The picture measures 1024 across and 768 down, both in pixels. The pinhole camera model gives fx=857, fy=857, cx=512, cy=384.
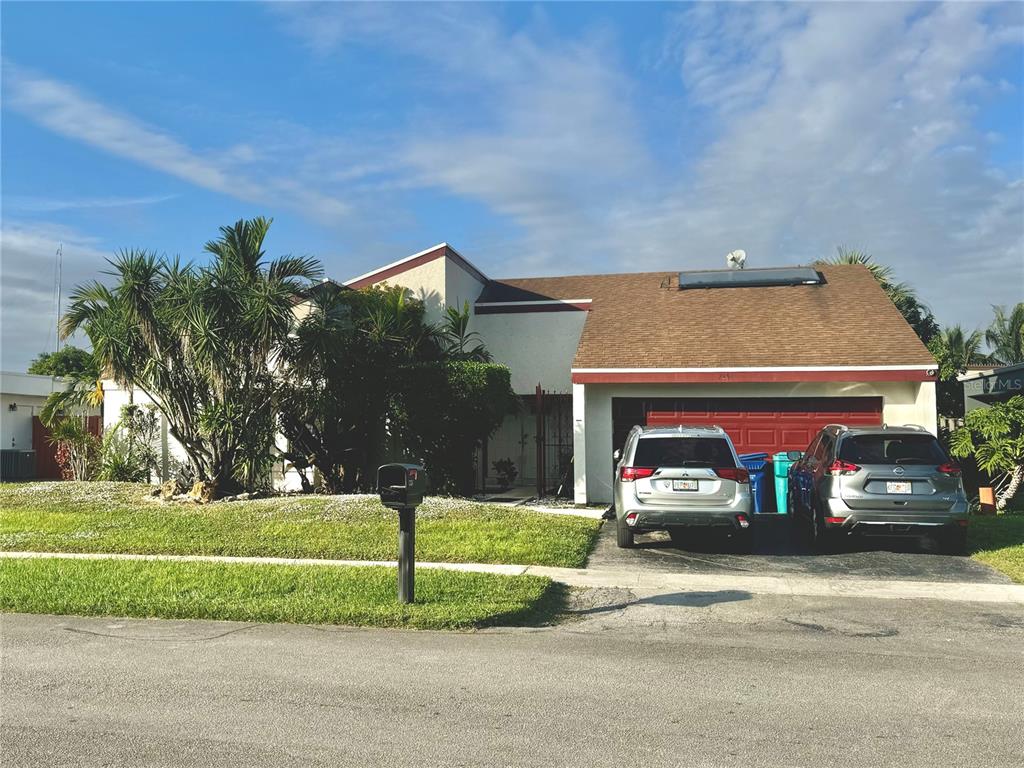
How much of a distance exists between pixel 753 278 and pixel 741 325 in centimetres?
330

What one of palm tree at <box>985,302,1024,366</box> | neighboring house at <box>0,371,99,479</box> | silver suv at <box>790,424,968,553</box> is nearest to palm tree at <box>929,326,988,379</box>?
palm tree at <box>985,302,1024,366</box>

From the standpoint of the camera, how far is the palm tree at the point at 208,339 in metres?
15.2

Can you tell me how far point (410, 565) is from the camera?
7996 millimetres

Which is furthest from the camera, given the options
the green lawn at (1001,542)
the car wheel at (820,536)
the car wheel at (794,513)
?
the car wheel at (794,513)

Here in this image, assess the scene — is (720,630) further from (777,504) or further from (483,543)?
(777,504)

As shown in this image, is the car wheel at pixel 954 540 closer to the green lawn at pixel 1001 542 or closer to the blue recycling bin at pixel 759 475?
the green lawn at pixel 1001 542

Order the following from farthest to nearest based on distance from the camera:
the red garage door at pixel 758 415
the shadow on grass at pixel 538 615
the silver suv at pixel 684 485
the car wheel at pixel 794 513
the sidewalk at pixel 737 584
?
the red garage door at pixel 758 415, the car wheel at pixel 794 513, the silver suv at pixel 684 485, the sidewalk at pixel 737 584, the shadow on grass at pixel 538 615

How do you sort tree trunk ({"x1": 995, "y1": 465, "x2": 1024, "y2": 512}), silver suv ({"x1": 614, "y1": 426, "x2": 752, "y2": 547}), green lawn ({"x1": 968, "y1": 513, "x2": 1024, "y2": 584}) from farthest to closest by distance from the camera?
tree trunk ({"x1": 995, "y1": 465, "x2": 1024, "y2": 512}) → silver suv ({"x1": 614, "y1": 426, "x2": 752, "y2": 547}) → green lawn ({"x1": 968, "y1": 513, "x2": 1024, "y2": 584})

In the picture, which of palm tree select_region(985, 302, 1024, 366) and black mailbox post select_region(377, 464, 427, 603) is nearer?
black mailbox post select_region(377, 464, 427, 603)

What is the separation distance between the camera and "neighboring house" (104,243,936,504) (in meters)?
16.5

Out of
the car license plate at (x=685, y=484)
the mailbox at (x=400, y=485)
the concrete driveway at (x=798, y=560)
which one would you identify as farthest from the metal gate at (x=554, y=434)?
the mailbox at (x=400, y=485)

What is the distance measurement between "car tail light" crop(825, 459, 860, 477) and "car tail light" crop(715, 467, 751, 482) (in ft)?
3.88

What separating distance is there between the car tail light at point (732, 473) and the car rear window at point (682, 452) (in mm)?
90

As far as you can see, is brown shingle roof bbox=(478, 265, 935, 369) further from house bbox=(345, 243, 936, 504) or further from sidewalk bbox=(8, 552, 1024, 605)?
sidewalk bbox=(8, 552, 1024, 605)
